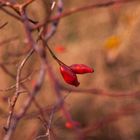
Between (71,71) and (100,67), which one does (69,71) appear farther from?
(100,67)

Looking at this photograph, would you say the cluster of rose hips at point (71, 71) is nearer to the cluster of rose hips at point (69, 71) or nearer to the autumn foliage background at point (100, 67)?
the cluster of rose hips at point (69, 71)

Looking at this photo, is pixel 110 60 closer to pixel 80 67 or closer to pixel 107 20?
pixel 107 20

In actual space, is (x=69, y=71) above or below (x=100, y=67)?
above

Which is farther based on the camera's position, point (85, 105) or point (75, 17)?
point (75, 17)

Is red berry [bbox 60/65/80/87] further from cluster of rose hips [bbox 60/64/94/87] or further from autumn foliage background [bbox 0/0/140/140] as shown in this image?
autumn foliage background [bbox 0/0/140/140]

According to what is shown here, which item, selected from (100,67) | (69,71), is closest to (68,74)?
(69,71)

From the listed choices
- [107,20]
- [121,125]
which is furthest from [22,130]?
[107,20]

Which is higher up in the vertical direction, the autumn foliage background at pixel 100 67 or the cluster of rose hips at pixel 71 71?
the cluster of rose hips at pixel 71 71

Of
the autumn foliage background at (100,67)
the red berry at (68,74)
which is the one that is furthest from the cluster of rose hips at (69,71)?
the autumn foliage background at (100,67)

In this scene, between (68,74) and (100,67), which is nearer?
(68,74)

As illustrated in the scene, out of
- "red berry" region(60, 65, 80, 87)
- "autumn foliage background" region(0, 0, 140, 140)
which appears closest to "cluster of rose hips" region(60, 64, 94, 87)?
"red berry" region(60, 65, 80, 87)

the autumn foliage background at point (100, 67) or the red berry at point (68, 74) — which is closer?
the red berry at point (68, 74)
